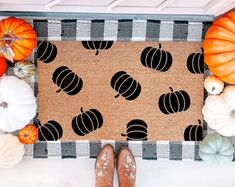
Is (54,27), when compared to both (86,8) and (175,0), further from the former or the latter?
(175,0)

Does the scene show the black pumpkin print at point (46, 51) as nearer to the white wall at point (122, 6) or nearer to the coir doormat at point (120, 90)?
the coir doormat at point (120, 90)

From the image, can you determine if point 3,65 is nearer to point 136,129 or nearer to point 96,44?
point 96,44

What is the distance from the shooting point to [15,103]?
2.16 meters

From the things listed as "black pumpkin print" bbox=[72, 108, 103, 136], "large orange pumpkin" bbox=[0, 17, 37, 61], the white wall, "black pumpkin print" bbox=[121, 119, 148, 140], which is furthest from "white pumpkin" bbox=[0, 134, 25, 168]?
the white wall

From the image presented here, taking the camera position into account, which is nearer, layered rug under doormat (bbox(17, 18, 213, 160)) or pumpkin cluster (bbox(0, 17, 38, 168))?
pumpkin cluster (bbox(0, 17, 38, 168))

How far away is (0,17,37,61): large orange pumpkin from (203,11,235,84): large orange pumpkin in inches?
34.5

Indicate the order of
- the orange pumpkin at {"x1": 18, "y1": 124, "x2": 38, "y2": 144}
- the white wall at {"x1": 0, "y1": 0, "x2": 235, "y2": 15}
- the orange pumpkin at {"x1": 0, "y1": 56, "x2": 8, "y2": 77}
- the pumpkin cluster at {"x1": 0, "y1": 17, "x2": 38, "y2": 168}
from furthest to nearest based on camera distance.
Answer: the orange pumpkin at {"x1": 18, "y1": 124, "x2": 38, "y2": 144} → the orange pumpkin at {"x1": 0, "y1": 56, "x2": 8, "y2": 77} → the pumpkin cluster at {"x1": 0, "y1": 17, "x2": 38, "y2": 168} → the white wall at {"x1": 0, "y1": 0, "x2": 235, "y2": 15}

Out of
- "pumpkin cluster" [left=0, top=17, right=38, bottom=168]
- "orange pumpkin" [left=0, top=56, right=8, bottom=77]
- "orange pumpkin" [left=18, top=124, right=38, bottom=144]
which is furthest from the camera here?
"orange pumpkin" [left=18, top=124, right=38, bottom=144]

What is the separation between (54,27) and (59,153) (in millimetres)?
700

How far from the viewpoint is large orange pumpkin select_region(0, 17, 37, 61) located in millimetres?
2082

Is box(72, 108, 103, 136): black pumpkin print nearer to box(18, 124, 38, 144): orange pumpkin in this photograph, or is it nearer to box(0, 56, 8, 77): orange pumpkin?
box(18, 124, 38, 144): orange pumpkin

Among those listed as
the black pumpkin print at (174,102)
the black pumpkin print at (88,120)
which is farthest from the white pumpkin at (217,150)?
the black pumpkin print at (88,120)

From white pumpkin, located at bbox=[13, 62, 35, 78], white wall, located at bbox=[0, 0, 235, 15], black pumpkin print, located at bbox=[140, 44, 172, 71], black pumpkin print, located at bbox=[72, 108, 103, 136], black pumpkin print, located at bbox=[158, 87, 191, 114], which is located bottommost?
black pumpkin print, located at bbox=[72, 108, 103, 136]

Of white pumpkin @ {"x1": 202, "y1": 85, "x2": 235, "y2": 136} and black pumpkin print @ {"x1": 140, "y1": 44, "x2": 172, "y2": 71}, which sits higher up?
black pumpkin print @ {"x1": 140, "y1": 44, "x2": 172, "y2": 71}
